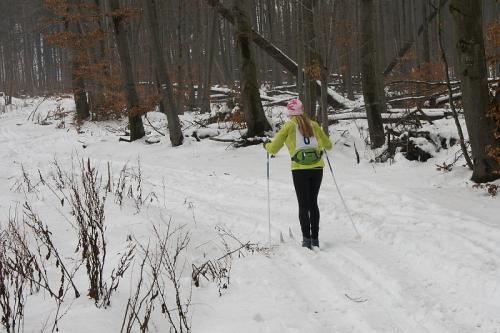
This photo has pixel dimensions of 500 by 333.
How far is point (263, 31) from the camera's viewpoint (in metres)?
35.5

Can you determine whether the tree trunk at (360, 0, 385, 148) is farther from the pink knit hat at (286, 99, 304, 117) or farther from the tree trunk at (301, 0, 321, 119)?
the pink knit hat at (286, 99, 304, 117)

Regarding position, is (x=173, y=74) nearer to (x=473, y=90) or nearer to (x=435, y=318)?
(x=473, y=90)

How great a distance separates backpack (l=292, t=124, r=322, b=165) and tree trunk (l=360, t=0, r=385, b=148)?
5.64m

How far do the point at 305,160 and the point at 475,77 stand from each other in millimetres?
3409

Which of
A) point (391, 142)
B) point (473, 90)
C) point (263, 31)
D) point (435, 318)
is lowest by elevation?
point (435, 318)

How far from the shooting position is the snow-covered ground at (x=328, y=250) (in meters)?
3.69

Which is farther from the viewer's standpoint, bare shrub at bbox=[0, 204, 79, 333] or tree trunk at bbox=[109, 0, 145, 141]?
tree trunk at bbox=[109, 0, 145, 141]

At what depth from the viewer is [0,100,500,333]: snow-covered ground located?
3.69m

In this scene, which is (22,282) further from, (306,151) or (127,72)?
(127,72)

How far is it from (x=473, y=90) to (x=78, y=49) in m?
17.2

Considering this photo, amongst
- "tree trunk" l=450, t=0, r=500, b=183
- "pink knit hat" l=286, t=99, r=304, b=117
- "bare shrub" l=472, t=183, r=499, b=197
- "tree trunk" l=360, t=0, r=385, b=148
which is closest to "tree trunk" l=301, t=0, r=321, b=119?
"tree trunk" l=360, t=0, r=385, b=148

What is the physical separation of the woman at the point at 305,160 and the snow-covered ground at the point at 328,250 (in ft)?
Answer: 1.04

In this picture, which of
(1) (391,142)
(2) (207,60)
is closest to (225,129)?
(1) (391,142)

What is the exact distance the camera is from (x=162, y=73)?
1415 cm
